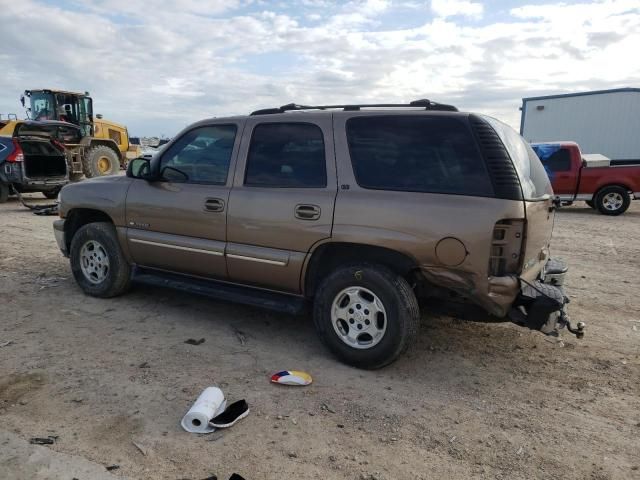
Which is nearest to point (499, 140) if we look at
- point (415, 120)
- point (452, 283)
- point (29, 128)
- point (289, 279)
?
point (415, 120)

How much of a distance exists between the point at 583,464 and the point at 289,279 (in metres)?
2.34

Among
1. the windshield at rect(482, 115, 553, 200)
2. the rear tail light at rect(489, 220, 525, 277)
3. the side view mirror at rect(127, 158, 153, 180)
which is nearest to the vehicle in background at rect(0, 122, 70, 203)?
the side view mirror at rect(127, 158, 153, 180)

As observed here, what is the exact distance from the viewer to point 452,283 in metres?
3.42

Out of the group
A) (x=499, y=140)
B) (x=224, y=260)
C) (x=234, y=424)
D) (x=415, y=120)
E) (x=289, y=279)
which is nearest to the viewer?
(x=234, y=424)

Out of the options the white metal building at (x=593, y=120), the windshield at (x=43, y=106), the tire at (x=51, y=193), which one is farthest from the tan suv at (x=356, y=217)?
the white metal building at (x=593, y=120)

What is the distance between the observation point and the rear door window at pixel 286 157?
3.96 meters

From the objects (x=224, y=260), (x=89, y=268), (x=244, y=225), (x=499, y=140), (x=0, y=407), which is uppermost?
(x=499, y=140)

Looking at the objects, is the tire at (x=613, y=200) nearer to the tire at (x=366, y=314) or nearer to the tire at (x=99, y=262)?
the tire at (x=366, y=314)

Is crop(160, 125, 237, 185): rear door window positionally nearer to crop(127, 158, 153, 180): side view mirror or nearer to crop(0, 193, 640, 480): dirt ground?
crop(127, 158, 153, 180): side view mirror

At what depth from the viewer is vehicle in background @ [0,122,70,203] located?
12.1 metres

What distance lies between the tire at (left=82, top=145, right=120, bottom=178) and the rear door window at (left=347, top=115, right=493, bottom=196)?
1348 centimetres

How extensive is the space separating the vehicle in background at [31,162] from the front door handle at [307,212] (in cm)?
1102

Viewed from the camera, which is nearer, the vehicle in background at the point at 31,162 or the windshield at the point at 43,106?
the vehicle in background at the point at 31,162

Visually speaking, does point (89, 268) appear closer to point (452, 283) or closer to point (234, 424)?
point (234, 424)
